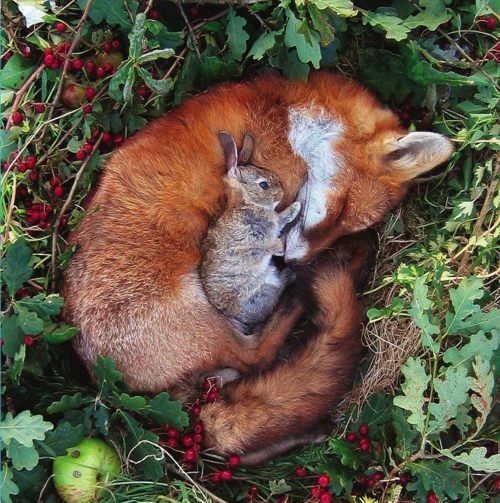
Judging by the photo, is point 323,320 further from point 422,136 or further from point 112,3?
point 112,3

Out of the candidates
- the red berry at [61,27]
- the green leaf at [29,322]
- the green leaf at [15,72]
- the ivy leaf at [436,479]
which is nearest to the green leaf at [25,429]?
the green leaf at [29,322]

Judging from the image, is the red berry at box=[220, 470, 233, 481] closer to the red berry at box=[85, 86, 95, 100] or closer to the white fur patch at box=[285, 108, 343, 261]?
the white fur patch at box=[285, 108, 343, 261]

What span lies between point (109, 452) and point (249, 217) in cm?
147

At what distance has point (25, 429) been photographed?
11.7 feet

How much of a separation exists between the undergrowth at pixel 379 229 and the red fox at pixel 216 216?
17cm

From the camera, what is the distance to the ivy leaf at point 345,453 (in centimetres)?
396

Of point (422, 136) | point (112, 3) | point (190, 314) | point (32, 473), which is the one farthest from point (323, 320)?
point (112, 3)

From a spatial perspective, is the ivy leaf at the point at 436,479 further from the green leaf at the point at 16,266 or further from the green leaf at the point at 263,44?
the green leaf at the point at 263,44

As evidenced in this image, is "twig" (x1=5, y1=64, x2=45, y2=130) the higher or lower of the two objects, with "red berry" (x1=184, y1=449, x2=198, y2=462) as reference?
higher

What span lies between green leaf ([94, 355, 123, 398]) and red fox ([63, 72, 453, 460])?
18cm

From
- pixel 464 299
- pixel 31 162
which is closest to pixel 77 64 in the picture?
pixel 31 162

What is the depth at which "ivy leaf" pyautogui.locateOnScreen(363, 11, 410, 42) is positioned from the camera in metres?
4.11

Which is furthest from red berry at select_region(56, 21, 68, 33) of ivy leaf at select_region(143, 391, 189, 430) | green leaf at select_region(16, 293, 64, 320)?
ivy leaf at select_region(143, 391, 189, 430)

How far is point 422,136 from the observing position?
4062 millimetres
